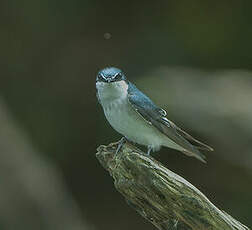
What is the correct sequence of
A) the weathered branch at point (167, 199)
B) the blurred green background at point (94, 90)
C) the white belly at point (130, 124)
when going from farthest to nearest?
1. the blurred green background at point (94, 90)
2. the white belly at point (130, 124)
3. the weathered branch at point (167, 199)

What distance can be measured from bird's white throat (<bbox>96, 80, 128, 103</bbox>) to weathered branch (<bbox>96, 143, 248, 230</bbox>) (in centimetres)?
50

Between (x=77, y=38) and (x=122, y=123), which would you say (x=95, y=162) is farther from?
(x=122, y=123)

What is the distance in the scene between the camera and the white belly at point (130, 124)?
9.12 ft

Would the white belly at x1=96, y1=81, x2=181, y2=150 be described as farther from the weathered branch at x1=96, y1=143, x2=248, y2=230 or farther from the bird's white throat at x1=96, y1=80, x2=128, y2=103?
the weathered branch at x1=96, y1=143, x2=248, y2=230

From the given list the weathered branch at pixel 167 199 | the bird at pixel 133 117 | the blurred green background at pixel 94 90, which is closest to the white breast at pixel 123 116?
the bird at pixel 133 117

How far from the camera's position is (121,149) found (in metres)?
2.59

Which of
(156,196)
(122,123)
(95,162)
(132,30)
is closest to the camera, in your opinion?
(156,196)

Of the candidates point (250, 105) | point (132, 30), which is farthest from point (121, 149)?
point (132, 30)

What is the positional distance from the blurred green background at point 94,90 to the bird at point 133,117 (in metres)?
1.90

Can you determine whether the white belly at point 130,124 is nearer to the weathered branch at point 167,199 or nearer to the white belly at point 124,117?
the white belly at point 124,117

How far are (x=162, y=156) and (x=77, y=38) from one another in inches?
51.9

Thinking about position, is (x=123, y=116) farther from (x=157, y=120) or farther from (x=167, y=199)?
(x=167, y=199)

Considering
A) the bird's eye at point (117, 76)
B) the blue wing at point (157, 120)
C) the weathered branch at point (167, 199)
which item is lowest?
the weathered branch at point (167, 199)

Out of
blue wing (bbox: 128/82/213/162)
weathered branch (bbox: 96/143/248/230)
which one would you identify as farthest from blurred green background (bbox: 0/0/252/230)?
weathered branch (bbox: 96/143/248/230)
